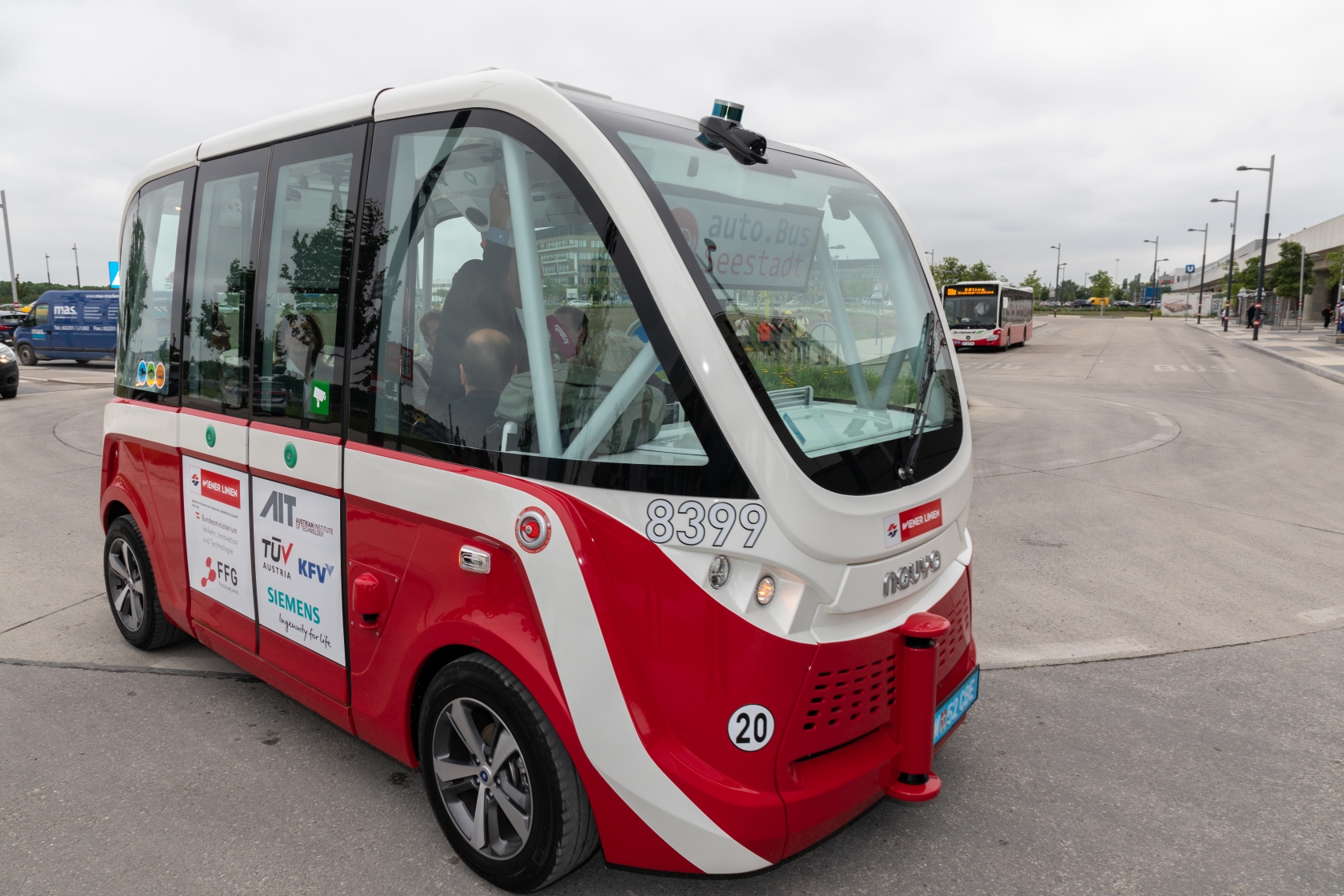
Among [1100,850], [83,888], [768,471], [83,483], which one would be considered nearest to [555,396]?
[768,471]

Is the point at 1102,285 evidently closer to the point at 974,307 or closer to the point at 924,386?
the point at 974,307

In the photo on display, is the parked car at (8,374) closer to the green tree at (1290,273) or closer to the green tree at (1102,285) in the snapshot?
the green tree at (1290,273)

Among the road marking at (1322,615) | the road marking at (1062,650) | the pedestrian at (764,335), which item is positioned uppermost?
the pedestrian at (764,335)

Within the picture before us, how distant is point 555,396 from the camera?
2.67m

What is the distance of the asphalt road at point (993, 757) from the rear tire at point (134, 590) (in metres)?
0.11

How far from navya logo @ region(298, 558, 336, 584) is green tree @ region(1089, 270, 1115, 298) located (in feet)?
472

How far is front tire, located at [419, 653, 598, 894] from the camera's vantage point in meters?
2.60

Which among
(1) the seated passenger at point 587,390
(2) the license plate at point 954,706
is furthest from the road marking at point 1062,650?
(1) the seated passenger at point 587,390

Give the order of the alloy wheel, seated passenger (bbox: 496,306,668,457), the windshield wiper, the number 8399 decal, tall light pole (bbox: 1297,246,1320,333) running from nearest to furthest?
the number 8399 decal < seated passenger (bbox: 496,306,668,457) < the windshield wiper < the alloy wheel < tall light pole (bbox: 1297,246,1320,333)

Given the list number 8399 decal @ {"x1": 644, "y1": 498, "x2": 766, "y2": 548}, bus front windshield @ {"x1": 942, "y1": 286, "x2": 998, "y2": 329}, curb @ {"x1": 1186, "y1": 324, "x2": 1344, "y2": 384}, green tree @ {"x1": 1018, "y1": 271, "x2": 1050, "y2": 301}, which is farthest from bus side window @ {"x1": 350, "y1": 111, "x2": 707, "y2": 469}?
green tree @ {"x1": 1018, "y1": 271, "x2": 1050, "y2": 301}

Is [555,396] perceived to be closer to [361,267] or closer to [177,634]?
[361,267]

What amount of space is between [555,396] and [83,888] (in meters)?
2.17

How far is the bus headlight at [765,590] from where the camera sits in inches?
96.3

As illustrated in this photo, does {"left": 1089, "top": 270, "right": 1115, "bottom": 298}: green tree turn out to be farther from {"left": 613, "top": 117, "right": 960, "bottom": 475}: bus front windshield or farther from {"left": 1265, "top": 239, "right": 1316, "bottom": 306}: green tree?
{"left": 613, "top": 117, "right": 960, "bottom": 475}: bus front windshield
